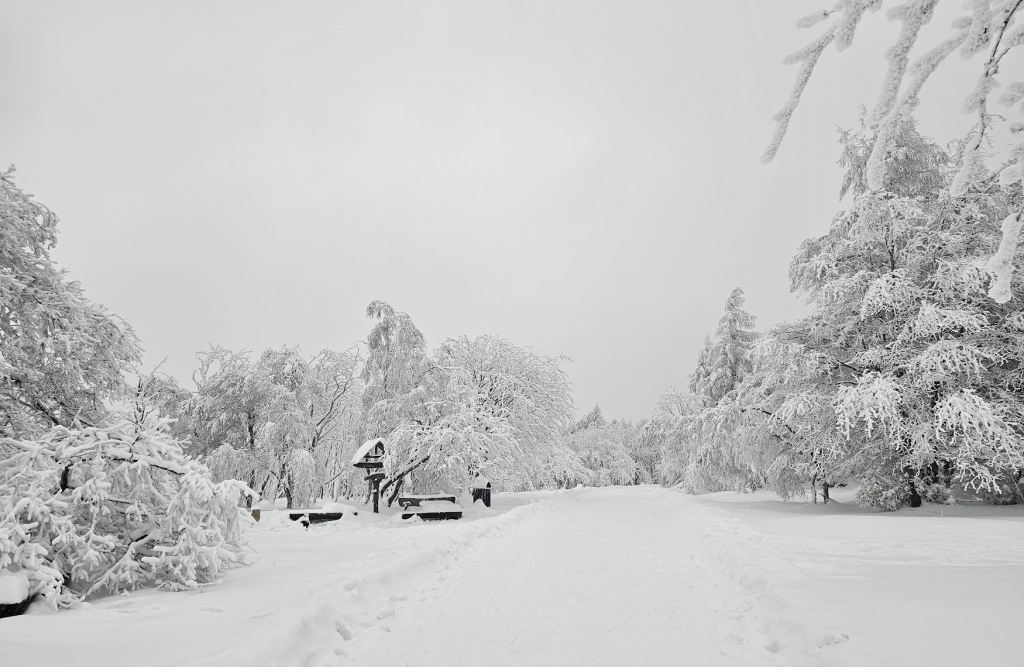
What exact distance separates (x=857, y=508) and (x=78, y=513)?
18971 mm

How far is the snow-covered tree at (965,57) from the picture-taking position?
2.74m

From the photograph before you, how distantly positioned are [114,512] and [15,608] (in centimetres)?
150

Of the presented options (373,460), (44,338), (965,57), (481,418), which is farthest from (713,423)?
(44,338)

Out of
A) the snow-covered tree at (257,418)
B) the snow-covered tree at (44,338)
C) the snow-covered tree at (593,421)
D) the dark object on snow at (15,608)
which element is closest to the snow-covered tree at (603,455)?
the snow-covered tree at (593,421)

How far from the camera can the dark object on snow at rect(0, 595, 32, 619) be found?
5.03m

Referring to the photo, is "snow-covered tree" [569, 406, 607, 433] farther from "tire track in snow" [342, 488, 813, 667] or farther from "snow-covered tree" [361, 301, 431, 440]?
"tire track in snow" [342, 488, 813, 667]

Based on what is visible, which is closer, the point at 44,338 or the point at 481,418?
the point at 44,338

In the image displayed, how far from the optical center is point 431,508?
1769cm

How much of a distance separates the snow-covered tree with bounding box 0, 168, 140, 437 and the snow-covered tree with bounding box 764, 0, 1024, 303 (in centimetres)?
974

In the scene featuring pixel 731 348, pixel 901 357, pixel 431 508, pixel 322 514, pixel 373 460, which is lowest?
pixel 431 508

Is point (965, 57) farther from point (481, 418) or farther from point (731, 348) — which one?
point (731, 348)

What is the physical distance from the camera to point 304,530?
47.1ft

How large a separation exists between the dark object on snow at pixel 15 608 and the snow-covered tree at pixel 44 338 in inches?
105

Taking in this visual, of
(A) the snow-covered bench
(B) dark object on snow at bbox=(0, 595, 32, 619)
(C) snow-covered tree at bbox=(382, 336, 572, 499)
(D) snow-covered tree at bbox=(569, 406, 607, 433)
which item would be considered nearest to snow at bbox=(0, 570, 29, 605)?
(B) dark object on snow at bbox=(0, 595, 32, 619)
